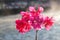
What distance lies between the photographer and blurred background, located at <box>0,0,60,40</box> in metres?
3.73

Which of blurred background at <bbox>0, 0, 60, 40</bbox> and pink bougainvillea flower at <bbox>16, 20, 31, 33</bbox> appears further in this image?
blurred background at <bbox>0, 0, 60, 40</bbox>

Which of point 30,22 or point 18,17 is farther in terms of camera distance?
point 18,17

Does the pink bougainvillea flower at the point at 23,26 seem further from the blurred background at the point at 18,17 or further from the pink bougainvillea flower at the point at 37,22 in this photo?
the blurred background at the point at 18,17

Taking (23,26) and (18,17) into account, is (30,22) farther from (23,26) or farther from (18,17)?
(18,17)

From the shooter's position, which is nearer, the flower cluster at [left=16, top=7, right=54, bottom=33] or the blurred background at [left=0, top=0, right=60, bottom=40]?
the flower cluster at [left=16, top=7, right=54, bottom=33]

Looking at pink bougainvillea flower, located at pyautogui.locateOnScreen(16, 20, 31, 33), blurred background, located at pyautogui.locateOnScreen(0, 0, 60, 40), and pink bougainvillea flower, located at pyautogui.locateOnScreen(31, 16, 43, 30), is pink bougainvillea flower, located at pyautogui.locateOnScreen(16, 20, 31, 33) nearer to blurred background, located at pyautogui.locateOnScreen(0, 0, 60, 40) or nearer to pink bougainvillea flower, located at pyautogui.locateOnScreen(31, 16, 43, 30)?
pink bougainvillea flower, located at pyautogui.locateOnScreen(31, 16, 43, 30)

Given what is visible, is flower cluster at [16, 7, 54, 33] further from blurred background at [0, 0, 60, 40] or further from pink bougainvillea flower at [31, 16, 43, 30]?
blurred background at [0, 0, 60, 40]

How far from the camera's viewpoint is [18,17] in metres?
5.87

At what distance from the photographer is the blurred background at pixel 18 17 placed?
3.73 meters

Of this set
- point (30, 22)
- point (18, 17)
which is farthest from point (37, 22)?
point (18, 17)

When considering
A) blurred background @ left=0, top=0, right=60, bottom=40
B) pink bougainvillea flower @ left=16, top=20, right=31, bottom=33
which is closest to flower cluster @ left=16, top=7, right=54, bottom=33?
pink bougainvillea flower @ left=16, top=20, right=31, bottom=33

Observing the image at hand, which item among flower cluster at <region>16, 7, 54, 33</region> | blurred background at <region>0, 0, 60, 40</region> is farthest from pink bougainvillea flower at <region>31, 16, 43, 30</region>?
blurred background at <region>0, 0, 60, 40</region>

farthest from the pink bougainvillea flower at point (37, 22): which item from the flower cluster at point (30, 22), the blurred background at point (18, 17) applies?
the blurred background at point (18, 17)

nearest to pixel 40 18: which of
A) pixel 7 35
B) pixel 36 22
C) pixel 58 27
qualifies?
pixel 36 22
